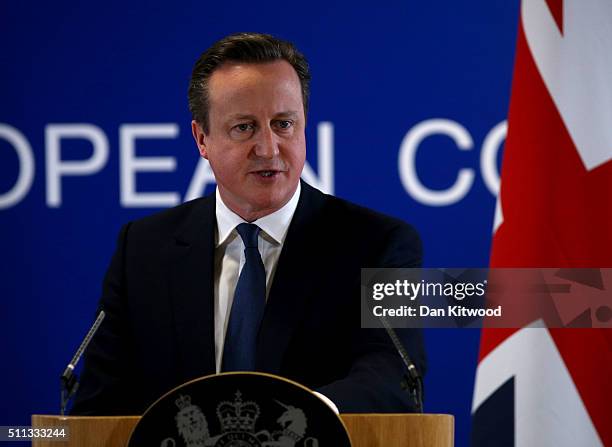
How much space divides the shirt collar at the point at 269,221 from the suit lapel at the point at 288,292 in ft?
0.07

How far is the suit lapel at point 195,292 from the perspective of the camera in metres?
2.21

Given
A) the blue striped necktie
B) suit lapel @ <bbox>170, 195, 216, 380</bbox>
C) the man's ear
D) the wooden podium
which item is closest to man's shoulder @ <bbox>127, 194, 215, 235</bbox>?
suit lapel @ <bbox>170, 195, 216, 380</bbox>

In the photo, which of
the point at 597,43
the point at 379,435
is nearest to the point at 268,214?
the point at 379,435

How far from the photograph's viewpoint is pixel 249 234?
2281 millimetres

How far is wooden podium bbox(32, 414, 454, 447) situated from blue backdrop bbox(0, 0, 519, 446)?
1.94 meters

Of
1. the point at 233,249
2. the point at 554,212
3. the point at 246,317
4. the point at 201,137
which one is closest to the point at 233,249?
the point at 233,249

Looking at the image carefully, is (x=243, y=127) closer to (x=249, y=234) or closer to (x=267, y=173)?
(x=267, y=173)

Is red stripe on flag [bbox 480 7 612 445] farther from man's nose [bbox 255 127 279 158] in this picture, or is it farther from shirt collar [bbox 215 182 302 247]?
man's nose [bbox 255 127 279 158]

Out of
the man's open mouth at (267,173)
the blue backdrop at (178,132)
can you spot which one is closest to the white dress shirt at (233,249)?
the man's open mouth at (267,173)

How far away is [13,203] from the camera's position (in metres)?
3.59

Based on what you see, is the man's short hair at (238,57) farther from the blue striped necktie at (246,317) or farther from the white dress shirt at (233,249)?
the blue striped necktie at (246,317)

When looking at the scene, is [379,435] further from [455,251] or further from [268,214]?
[455,251]

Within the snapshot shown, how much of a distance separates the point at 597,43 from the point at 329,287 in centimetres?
125

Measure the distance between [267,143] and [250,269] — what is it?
0.30 meters
